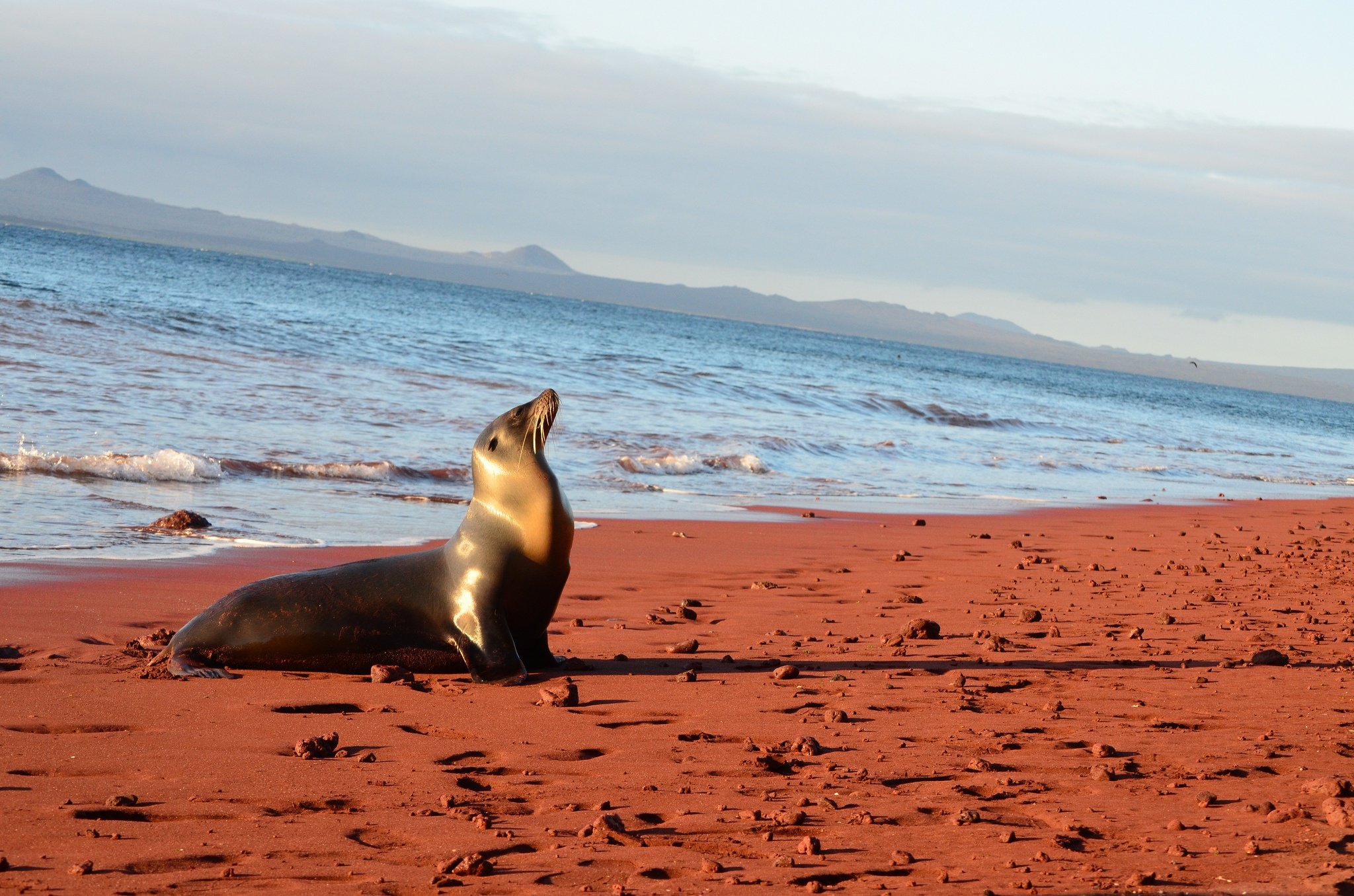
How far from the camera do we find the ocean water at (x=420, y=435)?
446 inches

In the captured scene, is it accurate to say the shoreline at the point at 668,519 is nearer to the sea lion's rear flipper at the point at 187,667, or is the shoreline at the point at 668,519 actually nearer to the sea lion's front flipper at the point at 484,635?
the sea lion's rear flipper at the point at 187,667

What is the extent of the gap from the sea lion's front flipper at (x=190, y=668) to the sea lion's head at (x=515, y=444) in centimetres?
145

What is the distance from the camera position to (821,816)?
155 inches

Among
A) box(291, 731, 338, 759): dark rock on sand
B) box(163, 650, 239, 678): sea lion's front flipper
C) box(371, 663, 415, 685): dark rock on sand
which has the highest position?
box(291, 731, 338, 759): dark rock on sand

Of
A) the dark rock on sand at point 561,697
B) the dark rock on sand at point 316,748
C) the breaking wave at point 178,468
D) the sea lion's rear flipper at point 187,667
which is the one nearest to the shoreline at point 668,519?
the sea lion's rear flipper at point 187,667

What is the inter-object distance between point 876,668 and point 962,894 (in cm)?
305

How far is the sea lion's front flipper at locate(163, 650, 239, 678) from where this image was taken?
18.7 feet

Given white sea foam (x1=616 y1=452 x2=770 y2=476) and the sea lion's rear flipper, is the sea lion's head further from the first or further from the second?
white sea foam (x1=616 y1=452 x2=770 y2=476)

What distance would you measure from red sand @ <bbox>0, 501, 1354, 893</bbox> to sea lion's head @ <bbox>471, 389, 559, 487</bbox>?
3.29ft

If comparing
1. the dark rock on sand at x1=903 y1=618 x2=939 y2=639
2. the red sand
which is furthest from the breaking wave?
the dark rock on sand at x1=903 y1=618 x2=939 y2=639

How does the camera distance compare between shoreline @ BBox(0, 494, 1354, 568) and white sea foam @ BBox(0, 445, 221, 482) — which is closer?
shoreline @ BBox(0, 494, 1354, 568)

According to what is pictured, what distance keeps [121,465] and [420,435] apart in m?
5.48

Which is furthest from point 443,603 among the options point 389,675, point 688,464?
point 688,464

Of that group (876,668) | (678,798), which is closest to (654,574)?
(876,668)
